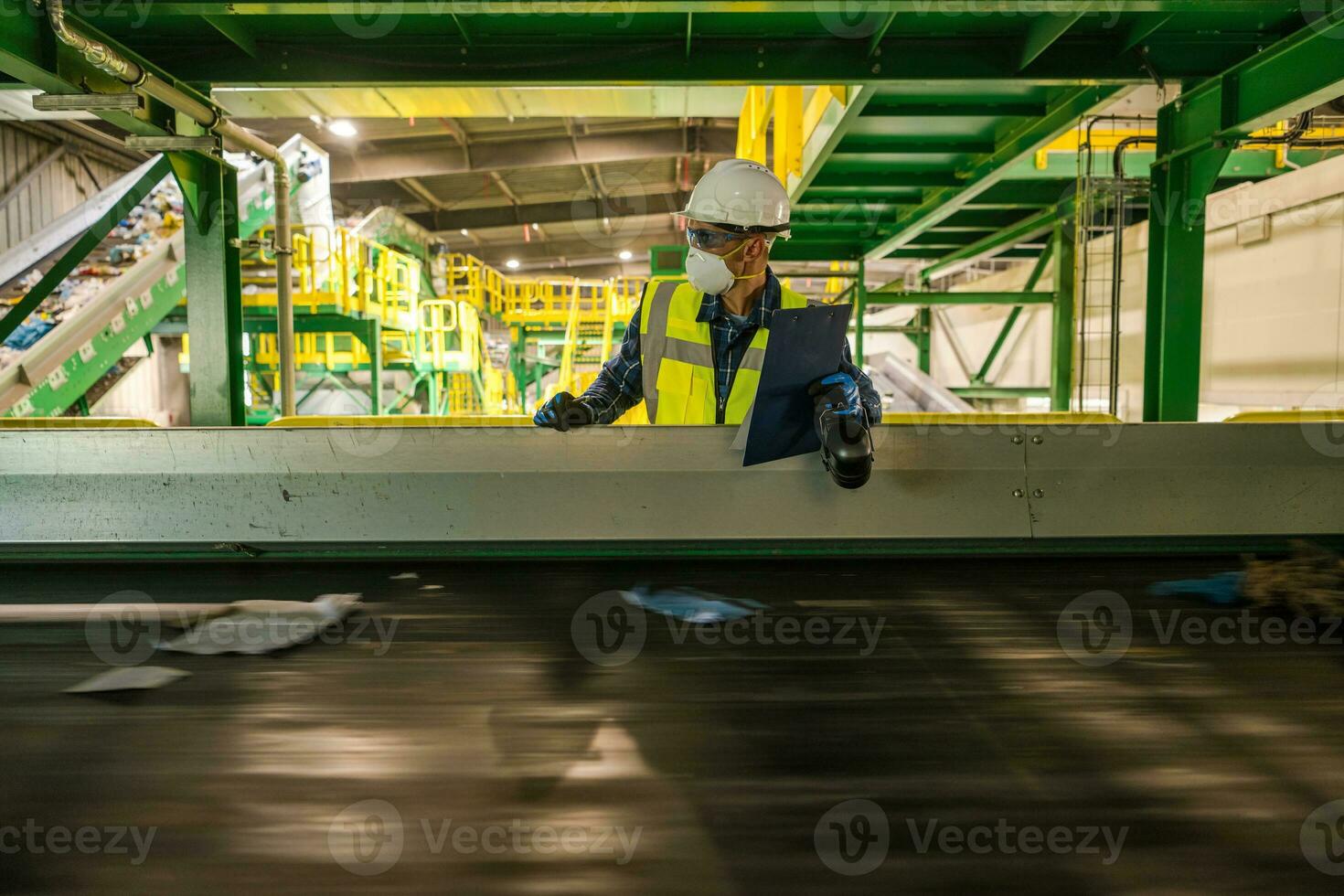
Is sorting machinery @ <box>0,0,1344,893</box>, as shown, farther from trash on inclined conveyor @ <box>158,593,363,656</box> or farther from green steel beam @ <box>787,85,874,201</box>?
green steel beam @ <box>787,85,874,201</box>

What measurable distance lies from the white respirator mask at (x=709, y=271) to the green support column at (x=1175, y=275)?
9.97 ft

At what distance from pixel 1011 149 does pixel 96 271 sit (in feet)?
30.3

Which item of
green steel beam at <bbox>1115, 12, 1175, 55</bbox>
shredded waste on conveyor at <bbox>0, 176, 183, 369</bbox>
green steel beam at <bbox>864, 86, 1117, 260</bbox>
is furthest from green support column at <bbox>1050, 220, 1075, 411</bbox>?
shredded waste on conveyor at <bbox>0, 176, 183, 369</bbox>

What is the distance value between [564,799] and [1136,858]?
772 millimetres

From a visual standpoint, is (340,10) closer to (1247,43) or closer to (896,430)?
(896,430)

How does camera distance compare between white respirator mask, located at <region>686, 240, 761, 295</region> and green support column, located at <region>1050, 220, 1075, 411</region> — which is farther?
green support column, located at <region>1050, 220, 1075, 411</region>

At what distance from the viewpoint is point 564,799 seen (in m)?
1.05

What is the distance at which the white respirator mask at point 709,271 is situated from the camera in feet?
7.36

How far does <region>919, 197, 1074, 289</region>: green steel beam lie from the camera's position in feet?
23.7

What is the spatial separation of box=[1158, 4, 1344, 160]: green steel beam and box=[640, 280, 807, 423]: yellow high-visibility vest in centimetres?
268

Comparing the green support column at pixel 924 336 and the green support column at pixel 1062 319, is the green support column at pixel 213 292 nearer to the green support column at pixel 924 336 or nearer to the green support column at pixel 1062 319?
the green support column at pixel 1062 319

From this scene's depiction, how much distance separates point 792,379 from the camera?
1.96 m

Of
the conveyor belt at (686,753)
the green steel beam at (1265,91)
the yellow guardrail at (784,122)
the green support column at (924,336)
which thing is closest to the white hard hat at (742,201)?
the conveyor belt at (686,753)

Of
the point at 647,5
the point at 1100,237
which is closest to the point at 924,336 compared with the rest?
the point at 1100,237
